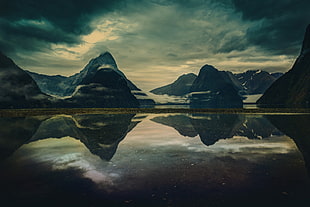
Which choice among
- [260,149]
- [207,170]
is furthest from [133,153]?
[260,149]

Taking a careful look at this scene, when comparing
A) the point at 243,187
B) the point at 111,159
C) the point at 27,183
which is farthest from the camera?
the point at 111,159

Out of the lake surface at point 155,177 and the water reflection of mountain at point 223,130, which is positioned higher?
the lake surface at point 155,177

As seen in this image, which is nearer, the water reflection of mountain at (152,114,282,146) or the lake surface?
the lake surface

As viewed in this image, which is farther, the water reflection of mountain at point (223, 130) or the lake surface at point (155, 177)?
the water reflection of mountain at point (223, 130)

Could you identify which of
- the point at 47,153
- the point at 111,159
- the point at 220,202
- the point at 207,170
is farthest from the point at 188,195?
the point at 47,153

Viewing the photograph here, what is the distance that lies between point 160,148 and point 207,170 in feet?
24.2

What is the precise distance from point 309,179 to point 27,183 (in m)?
14.7

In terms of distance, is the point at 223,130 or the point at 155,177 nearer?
the point at 155,177

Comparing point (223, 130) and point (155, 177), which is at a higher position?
point (155, 177)

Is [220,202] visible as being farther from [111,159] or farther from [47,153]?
[47,153]

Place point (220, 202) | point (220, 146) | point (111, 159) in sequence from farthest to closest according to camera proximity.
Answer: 1. point (220, 146)
2. point (111, 159)
3. point (220, 202)

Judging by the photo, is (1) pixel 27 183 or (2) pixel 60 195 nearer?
(2) pixel 60 195

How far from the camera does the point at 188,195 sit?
859 centimetres

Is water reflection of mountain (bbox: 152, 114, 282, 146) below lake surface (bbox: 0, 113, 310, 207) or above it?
below
